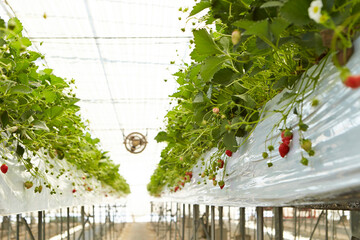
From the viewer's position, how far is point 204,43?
1.00 metres

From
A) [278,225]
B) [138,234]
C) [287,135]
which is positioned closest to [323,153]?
[287,135]

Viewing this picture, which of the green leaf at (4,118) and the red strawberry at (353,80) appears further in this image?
the green leaf at (4,118)

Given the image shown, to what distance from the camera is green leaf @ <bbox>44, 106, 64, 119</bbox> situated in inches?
76.8

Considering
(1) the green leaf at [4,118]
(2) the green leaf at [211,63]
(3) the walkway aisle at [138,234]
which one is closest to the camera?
(2) the green leaf at [211,63]

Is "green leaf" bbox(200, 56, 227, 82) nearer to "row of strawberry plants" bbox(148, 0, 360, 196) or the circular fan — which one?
"row of strawberry plants" bbox(148, 0, 360, 196)

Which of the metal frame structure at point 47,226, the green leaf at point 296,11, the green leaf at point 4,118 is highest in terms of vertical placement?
the green leaf at point 296,11

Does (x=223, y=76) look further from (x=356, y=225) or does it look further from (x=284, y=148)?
(x=356, y=225)

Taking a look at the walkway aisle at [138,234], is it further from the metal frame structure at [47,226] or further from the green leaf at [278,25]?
the green leaf at [278,25]

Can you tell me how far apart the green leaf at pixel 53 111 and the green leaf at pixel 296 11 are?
1415mm

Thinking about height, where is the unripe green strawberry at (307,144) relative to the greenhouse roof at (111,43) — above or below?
below

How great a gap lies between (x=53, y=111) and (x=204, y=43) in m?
1.13

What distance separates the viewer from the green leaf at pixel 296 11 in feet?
2.38

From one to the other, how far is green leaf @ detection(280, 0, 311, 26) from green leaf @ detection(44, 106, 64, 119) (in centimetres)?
141

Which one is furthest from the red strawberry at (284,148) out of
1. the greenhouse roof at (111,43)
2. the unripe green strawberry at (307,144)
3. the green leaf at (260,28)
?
the greenhouse roof at (111,43)
